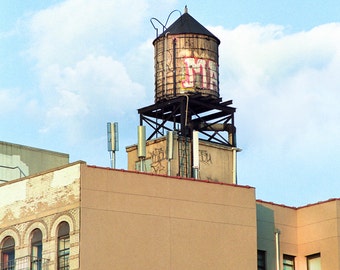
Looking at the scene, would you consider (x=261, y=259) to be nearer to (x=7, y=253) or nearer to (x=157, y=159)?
(x=157, y=159)

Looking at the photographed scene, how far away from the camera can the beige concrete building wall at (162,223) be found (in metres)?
57.4

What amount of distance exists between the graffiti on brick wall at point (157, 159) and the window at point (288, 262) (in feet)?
29.9

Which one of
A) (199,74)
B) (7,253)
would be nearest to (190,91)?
(199,74)

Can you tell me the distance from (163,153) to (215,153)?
3.60 metres

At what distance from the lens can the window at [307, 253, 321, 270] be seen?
6581cm

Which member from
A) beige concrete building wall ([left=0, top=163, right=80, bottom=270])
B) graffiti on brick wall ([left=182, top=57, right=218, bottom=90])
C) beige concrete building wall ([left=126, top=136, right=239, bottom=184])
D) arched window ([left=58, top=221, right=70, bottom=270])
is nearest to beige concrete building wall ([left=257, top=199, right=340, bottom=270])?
beige concrete building wall ([left=126, top=136, right=239, bottom=184])

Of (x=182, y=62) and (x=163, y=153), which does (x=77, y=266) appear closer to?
(x=163, y=153)

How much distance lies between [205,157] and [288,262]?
8.97m

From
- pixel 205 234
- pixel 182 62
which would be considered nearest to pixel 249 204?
pixel 205 234

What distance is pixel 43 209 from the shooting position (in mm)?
59406

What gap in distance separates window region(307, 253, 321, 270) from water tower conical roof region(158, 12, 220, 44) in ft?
51.5

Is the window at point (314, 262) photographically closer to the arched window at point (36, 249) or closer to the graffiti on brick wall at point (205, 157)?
the graffiti on brick wall at point (205, 157)

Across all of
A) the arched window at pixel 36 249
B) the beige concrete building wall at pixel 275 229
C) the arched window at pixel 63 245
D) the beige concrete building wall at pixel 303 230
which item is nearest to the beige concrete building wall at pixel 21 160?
the arched window at pixel 36 249

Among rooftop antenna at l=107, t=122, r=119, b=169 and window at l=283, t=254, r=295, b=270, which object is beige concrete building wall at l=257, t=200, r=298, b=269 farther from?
rooftop antenna at l=107, t=122, r=119, b=169
